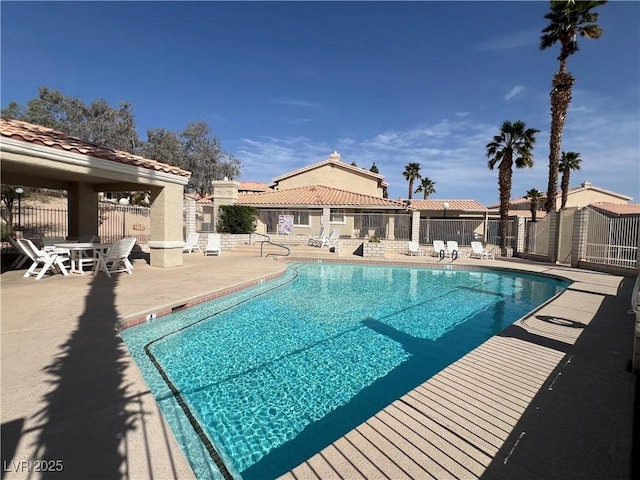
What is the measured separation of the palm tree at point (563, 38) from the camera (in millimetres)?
16297

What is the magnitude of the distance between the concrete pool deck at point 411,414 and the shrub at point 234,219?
1497 centimetres

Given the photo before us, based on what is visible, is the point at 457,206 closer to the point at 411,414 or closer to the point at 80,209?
the point at 80,209

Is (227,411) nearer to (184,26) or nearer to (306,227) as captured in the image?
(184,26)

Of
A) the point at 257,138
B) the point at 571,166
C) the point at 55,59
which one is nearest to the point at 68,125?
the point at 55,59

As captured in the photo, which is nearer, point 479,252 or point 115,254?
point 115,254

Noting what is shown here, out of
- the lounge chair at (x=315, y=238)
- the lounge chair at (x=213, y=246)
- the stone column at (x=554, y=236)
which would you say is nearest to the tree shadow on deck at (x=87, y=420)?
the lounge chair at (x=213, y=246)

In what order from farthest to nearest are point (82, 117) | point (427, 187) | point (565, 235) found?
point (427, 187)
point (82, 117)
point (565, 235)

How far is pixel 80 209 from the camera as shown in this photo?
12008mm

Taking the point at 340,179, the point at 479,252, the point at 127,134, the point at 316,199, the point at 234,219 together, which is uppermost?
the point at 127,134

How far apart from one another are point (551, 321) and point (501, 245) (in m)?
15.4

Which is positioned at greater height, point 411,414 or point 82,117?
point 82,117

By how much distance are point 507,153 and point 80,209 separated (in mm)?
22405

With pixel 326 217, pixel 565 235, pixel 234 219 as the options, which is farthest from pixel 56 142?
pixel 565 235

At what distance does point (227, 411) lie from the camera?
3.70 m
